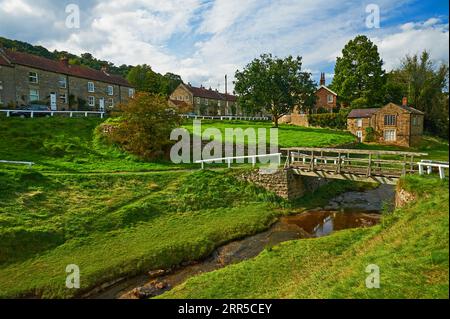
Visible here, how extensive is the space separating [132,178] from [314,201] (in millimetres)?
11974

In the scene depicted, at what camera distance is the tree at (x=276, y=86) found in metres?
44.8

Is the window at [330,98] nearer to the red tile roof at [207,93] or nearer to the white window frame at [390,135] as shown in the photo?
the white window frame at [390,135]

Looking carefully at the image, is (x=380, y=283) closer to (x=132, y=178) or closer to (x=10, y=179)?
(x=132, y=178)

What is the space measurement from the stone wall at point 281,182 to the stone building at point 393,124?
986 inches

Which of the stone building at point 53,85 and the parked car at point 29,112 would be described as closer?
the parked car at point 29,112

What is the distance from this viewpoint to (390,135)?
41.1m

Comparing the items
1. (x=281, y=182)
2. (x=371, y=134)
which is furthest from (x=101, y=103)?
(x=371, y=134)

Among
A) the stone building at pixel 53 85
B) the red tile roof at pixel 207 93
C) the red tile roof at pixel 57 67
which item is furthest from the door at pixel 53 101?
the red tile roof at pixel 207 93

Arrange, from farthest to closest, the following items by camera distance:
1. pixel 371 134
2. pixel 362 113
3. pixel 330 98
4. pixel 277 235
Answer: pixel 330 98 < pixel 362 113 < pixel 371 134 < pixel 277 235

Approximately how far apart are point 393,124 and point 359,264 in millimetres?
37278

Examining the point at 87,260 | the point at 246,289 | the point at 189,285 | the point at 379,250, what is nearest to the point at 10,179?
the point at 87,260

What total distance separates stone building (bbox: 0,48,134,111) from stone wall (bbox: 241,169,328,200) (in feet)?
51.0

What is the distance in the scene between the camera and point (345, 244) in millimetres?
12109

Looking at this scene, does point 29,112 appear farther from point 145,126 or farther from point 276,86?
point 276,86
